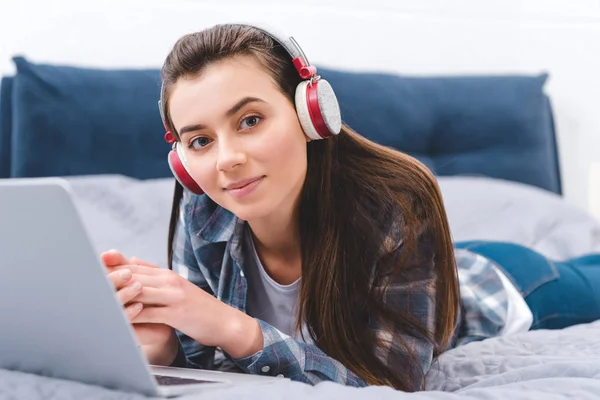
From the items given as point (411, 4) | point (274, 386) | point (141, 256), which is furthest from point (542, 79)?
point (274, 386)

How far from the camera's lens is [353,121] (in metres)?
2.21

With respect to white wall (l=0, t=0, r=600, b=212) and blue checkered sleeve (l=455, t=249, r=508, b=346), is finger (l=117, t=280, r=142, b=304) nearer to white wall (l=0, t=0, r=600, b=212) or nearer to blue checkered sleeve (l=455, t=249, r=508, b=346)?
blue checkered sleeve (l=455, t=249, r=508, b=346)

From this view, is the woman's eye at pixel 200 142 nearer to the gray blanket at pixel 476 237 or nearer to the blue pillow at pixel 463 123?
the gray blanket at pixel 476 237

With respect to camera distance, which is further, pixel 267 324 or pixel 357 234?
pixel 357 234

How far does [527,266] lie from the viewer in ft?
5.12

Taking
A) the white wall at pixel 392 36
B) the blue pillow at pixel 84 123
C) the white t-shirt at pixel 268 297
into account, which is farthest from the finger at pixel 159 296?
the white wall at pixel 392 36

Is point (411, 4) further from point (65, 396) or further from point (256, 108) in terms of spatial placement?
point (65, 396)

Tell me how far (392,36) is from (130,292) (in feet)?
6.46

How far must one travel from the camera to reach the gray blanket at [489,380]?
0.72 meters

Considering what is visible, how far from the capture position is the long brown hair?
1.09 metres

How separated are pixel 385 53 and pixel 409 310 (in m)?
→ 1.66

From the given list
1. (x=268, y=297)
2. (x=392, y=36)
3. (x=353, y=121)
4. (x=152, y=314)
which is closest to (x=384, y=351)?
(x=268, y=297)

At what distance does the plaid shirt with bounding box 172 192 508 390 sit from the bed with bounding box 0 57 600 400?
0.15m

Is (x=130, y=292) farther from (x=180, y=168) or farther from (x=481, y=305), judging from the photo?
(x=481, y=305)
